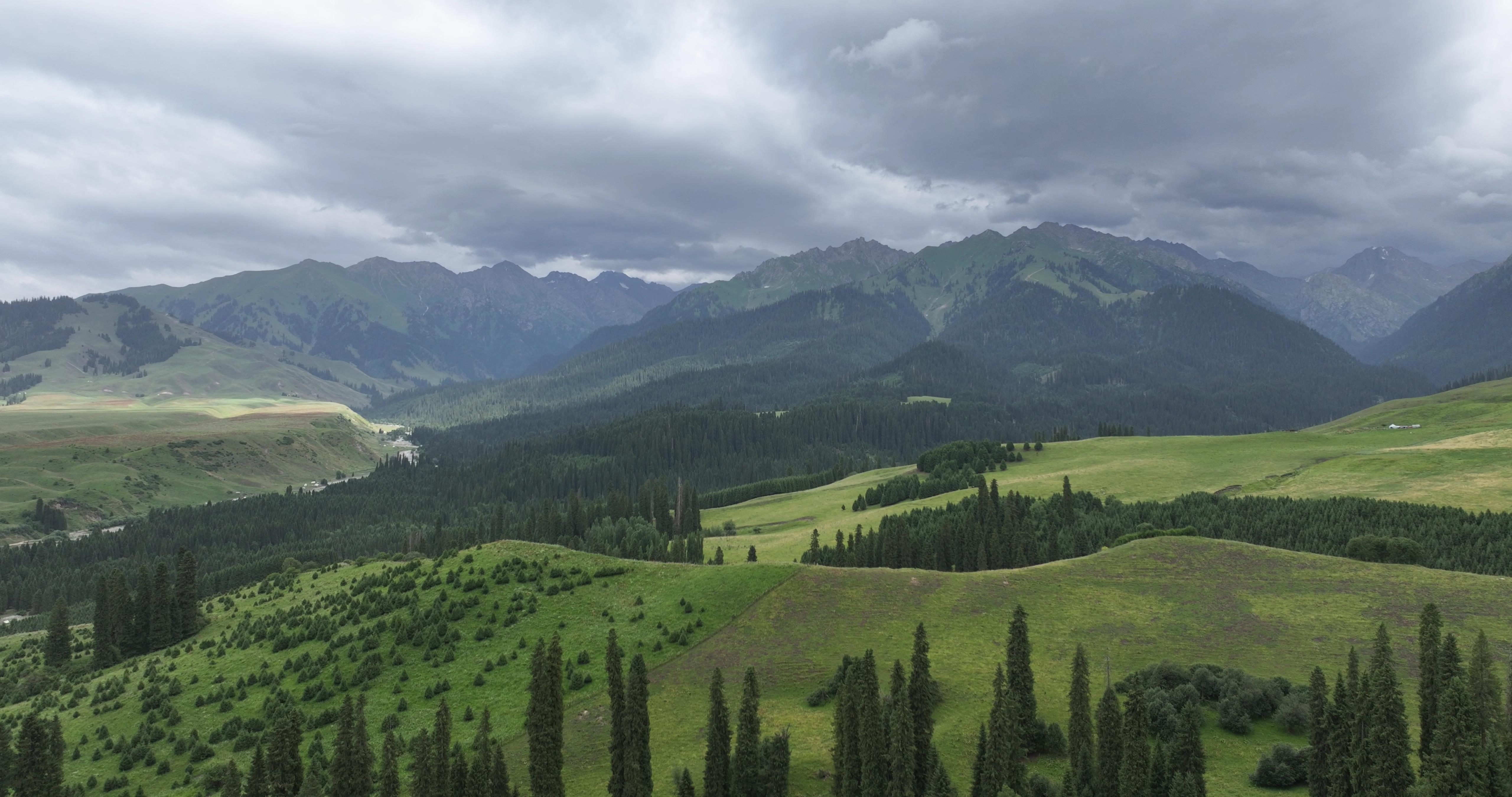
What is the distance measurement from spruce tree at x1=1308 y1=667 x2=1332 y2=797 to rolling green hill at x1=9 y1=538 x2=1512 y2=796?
13.2ft

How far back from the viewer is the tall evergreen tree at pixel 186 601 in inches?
3450

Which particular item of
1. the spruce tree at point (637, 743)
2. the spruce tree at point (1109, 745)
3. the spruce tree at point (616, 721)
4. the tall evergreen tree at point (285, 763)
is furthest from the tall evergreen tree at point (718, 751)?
the tall evergreen tree at point (285, 763)

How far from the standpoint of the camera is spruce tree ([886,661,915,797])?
50.0 meters

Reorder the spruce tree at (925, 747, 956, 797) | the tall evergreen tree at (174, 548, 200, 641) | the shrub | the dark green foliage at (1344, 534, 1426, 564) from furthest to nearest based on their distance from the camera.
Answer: the dark green foliage at (1344, 534, 1426, 564), the tall evergreen tree at (174, 548, 200, 641), the shrub, the spruce tree at (925, 747, 956, 797)

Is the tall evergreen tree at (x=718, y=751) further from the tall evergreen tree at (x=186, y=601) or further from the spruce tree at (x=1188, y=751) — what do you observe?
the tall evergreen tree at (x=186, y=601)

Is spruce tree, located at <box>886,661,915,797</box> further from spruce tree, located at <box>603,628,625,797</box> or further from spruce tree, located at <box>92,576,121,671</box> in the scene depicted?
spruce tree, located at <box>92,576,121,671</box>

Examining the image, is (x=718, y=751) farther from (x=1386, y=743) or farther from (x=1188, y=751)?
(x=1386, y=743)

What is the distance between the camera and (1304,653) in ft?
222

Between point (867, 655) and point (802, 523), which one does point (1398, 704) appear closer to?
point (867, 655)

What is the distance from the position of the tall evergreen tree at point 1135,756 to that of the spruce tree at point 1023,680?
875 centimetres

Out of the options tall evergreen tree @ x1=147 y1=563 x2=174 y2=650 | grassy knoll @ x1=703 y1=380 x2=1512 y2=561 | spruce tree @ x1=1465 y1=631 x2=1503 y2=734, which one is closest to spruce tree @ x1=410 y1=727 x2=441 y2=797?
tall evergreen tree @ x1=147 y1=563 x2=174 y2=650

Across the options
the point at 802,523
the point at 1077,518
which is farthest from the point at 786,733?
the point at 802,523

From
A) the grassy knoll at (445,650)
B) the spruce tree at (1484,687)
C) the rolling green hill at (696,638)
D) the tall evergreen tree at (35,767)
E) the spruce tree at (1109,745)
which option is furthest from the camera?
the grassy knoll at (445,650)

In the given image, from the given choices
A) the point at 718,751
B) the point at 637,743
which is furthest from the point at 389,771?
the point at 718,751
